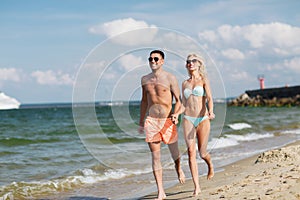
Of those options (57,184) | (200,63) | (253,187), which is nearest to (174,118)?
(200,63)

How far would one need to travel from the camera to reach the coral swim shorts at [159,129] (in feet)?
20.9

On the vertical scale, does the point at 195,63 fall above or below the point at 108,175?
above

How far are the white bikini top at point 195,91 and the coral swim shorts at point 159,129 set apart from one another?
16.8 inches

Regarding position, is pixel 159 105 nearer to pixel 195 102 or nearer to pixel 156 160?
pixel 195 102

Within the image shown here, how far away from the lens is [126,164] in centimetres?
1177

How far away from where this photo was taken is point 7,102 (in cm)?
14512

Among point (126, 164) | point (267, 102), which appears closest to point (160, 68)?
point (126, 164)

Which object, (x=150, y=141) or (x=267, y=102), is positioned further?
(x=267, y=102)

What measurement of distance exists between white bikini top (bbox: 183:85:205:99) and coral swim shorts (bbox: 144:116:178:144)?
0.43 metres

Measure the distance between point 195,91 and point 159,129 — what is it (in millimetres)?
711

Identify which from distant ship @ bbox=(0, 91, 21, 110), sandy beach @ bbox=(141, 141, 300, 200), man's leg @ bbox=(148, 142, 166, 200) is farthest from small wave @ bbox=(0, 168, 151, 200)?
distant ship @ bbox=(0, 91, 21, 110)

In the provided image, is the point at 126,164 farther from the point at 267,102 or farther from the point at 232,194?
the point at 267,102

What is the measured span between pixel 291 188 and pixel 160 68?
227 centimetres

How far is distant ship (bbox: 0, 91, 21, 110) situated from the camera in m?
142
